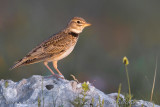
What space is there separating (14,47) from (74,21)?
3207 mm

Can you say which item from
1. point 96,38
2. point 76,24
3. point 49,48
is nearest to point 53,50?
point 49,48

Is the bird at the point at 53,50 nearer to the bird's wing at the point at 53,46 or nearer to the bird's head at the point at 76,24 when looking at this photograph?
the bird's wing at the point at 53,46

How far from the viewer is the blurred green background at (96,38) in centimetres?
962

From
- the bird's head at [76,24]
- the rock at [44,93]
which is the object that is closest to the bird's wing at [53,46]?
the bird's head at [76,24]

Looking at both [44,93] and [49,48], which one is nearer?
[44,93]

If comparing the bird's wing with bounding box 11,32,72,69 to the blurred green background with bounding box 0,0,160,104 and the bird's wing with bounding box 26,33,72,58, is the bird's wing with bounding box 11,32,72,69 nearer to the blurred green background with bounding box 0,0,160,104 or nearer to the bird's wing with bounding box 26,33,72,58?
the bird's wing with bounding box 26,33,72,58

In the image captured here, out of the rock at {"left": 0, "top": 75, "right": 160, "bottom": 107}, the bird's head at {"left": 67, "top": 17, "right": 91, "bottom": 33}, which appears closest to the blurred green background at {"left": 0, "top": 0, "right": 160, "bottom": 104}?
the bird's head at {"left": 67, "top": 17, "right": 91, "bottom": 33}

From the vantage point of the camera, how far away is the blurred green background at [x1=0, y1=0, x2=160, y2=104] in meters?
9.62

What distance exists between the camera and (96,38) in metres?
13.2

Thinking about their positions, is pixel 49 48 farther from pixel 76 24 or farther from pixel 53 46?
pixel 76 24

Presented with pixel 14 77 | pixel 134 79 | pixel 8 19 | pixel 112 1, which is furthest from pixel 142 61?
pixel 112 1

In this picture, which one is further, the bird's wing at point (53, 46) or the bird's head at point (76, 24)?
the bird's head at point (76, 24)

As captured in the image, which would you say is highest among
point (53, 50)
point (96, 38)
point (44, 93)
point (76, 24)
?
point (96, 38)

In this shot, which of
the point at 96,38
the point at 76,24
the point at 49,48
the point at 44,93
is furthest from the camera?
the point at 96,38
